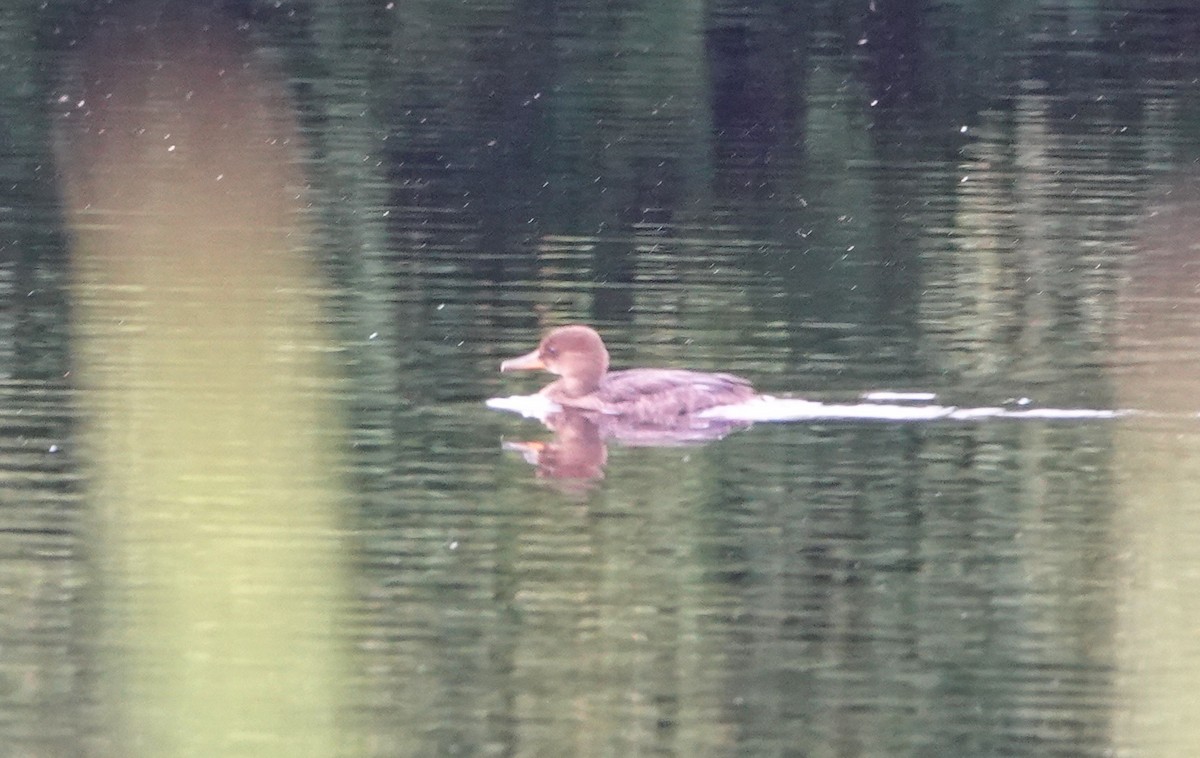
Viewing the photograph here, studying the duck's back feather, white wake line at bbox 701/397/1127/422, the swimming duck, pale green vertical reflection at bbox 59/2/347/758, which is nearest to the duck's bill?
the swimming duck

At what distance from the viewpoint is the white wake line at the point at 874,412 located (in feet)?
22.2

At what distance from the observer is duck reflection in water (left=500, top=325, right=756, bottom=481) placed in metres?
6.57

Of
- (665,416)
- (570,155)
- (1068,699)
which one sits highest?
(570,155)

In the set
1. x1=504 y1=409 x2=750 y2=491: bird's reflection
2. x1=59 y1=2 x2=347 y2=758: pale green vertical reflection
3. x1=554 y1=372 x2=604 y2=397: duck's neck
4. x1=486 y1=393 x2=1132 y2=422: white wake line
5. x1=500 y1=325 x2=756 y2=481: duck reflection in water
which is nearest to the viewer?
x1=59 y1=2 x2=347 y2=758: pale green vertical reflection

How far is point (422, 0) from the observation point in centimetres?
1153

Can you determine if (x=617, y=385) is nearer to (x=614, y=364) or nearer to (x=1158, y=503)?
(x=614, y=364)

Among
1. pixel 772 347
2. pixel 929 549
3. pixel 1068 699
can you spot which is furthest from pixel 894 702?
pixel 772 347

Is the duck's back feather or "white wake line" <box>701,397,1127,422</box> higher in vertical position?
the duck's back feather

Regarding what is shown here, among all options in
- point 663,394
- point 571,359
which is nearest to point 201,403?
point 571,359

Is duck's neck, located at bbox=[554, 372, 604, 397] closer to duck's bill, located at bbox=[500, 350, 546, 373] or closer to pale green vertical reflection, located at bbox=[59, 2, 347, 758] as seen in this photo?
duck's bill, located at bbox=[500, 350, 546, 373]

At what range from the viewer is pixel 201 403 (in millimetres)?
6695

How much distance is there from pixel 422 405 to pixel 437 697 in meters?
1.97

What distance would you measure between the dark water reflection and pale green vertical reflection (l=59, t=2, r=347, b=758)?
2 cm

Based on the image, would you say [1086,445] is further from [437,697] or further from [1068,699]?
[437,697]
